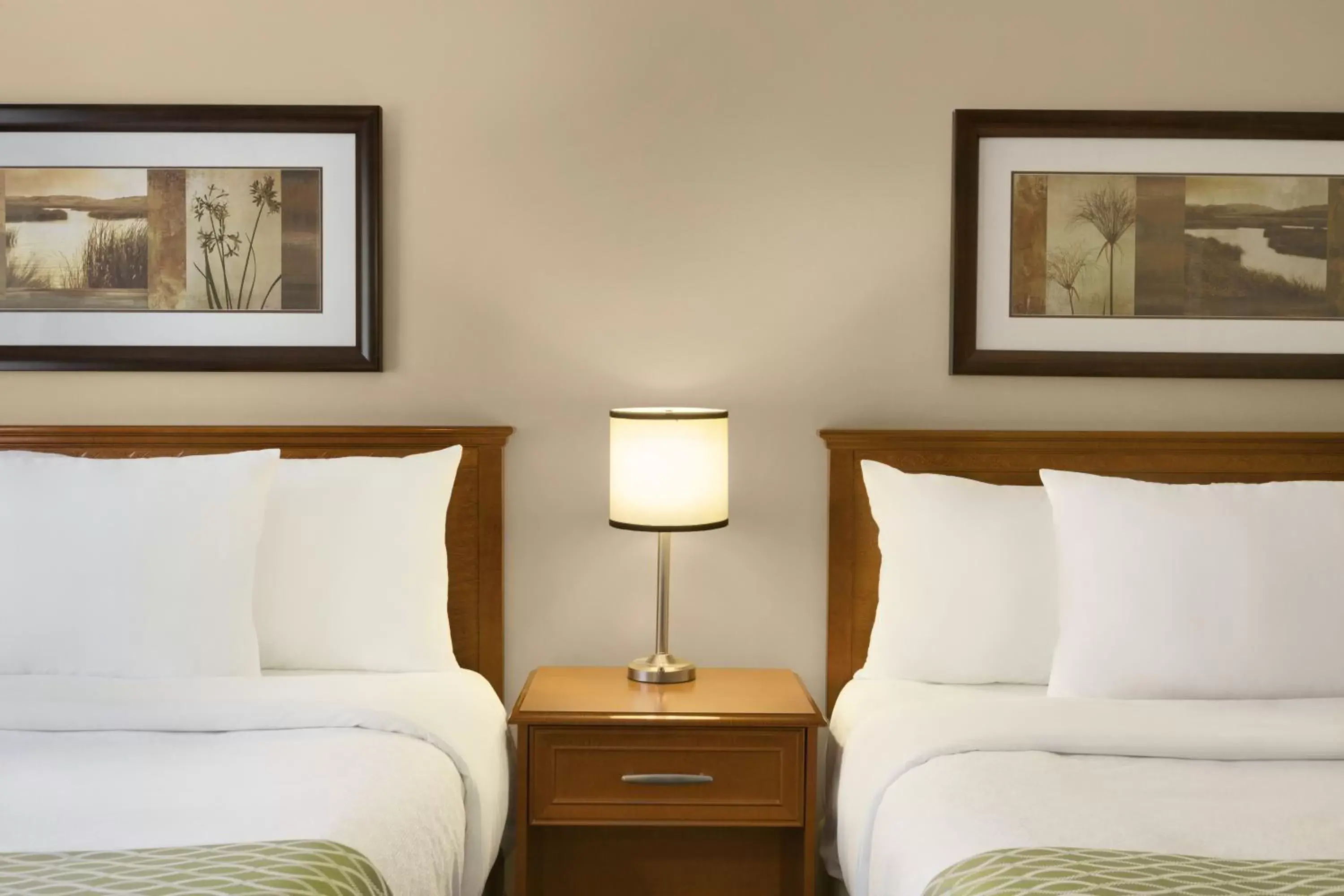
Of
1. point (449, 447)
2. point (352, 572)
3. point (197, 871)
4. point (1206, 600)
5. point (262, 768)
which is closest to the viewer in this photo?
point (197, 871)

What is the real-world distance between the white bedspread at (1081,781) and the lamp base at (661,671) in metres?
0.42

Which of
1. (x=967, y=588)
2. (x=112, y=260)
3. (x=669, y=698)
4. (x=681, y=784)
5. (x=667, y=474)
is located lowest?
(x=681, y=784)

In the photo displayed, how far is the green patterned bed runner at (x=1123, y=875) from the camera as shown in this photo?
4.27 feet

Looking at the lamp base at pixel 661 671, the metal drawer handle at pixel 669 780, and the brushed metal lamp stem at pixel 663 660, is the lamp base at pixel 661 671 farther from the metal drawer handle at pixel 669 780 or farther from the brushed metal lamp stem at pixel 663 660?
the metal drawer handle at pixel 669 780

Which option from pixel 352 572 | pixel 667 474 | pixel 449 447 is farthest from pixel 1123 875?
pixel 449 447

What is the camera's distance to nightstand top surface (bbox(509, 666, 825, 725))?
7.47ft

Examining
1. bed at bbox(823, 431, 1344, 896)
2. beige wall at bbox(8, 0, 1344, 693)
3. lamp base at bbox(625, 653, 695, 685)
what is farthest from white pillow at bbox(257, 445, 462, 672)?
bed at bbox(823, 431, 1344, 896)

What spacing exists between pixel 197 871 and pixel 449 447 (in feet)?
4.77

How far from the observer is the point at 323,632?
2.37 meters

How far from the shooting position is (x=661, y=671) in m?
2.51

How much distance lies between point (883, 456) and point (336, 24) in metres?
1.66

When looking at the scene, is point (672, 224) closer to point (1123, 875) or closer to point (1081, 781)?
point (1081, 781)

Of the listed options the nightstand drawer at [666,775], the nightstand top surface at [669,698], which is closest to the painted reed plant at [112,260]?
the nightstand top surface at [669,698]

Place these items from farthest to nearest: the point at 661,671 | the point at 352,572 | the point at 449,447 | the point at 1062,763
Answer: the point at 449,447, the point at 661,671, the point at 352,572, the point at 1062,763
